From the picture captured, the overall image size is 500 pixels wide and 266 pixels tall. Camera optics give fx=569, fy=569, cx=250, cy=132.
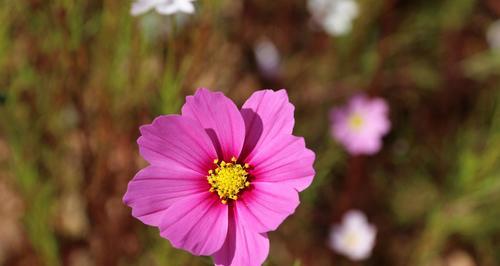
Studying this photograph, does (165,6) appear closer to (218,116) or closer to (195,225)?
(218,116)

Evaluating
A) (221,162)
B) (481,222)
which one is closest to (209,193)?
Answer: (221,162)

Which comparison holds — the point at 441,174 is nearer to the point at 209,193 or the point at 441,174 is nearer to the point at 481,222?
the point at 481,222

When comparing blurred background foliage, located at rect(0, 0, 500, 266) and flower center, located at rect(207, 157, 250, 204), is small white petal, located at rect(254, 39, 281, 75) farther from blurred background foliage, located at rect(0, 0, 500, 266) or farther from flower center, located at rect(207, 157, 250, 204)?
flower center, located at rect(207, 157, 250, 204)

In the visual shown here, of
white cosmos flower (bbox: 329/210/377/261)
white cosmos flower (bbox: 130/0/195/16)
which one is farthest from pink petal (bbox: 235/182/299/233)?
white cosmos flower (bbox: 329/210/377/261)

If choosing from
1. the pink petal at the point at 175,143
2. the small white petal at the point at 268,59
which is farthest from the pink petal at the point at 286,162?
the small white petal at the point at 268,59

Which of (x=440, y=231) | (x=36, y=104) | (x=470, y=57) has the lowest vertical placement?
(x=36, y=104)

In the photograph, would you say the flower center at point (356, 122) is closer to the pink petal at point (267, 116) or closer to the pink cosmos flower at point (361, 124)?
the pink cosmos flower at point (361, 124)

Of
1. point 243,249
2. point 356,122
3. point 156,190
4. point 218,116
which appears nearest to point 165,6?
point 218,116
